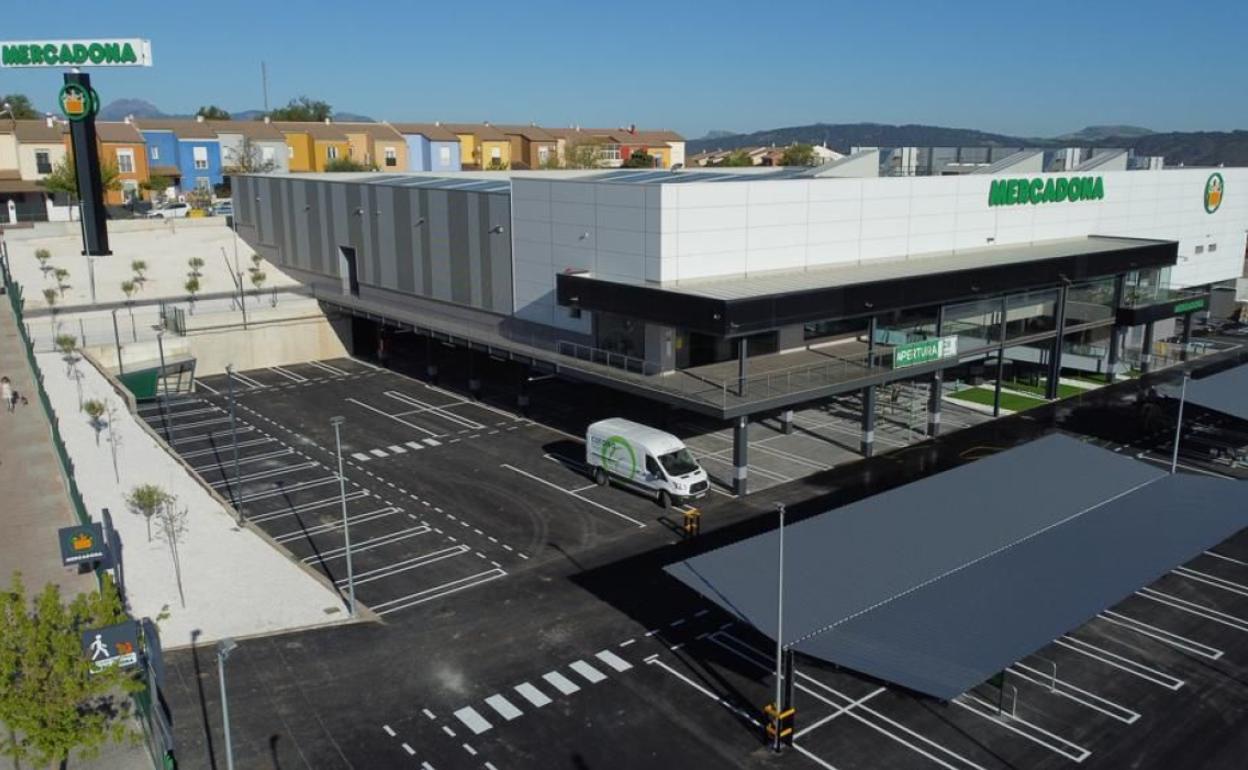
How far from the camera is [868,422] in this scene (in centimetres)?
3569

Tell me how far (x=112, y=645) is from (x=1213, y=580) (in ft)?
86.9

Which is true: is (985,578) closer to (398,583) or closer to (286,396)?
(398,583)

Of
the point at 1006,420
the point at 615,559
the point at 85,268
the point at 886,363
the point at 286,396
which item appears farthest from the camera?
the point at 85,268

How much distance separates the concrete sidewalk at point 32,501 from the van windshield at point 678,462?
16.5m

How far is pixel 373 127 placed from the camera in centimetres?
10769

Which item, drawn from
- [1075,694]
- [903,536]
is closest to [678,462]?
[903,536]

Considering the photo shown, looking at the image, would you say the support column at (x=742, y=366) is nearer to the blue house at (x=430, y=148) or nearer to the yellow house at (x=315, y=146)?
Answer: the yellow house at (x=315, y=146)

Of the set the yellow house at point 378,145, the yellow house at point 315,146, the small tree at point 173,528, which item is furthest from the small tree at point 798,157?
the small tree at point 173,528

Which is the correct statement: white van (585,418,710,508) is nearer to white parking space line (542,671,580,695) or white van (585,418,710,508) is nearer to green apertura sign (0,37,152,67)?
white parking space line (542,671,580,695)

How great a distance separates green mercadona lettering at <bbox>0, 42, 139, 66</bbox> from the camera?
160 ft

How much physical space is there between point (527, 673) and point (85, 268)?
5161 centimetres

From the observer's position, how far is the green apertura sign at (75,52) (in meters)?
48.7

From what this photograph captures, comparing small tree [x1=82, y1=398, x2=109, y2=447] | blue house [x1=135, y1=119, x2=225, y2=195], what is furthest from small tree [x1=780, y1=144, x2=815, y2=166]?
small tree [x1=82, y1=398, x2=109, y2=447]

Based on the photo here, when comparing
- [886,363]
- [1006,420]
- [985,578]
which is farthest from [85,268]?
[985,578]
